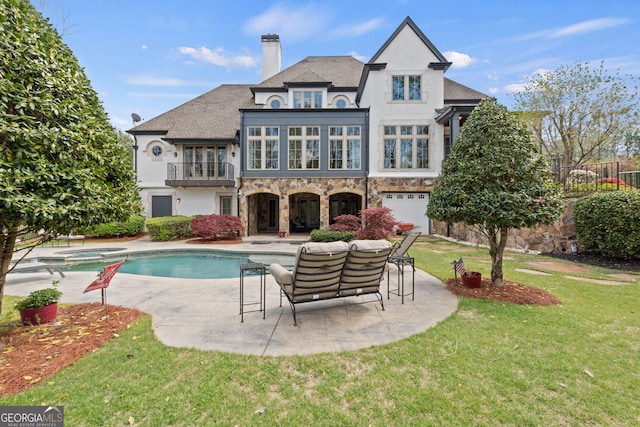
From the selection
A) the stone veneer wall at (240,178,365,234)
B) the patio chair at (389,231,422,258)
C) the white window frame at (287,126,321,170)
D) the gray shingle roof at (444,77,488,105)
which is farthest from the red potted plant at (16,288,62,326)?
the gray shingle roof at (444,77,488,105)

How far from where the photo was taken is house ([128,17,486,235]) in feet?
51.8

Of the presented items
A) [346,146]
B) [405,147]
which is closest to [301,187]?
[346,146]

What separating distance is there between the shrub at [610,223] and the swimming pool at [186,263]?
32.1 feet

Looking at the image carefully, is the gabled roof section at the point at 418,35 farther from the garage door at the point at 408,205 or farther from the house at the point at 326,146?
the garage door at the point at 408,205

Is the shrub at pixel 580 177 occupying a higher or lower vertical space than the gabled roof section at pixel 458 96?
lower

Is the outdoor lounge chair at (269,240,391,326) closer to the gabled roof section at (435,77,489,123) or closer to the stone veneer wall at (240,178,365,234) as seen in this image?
the stone veneer wall at (240,178,365,234)

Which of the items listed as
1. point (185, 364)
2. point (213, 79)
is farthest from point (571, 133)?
point (213, 79)

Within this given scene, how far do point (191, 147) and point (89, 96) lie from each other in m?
15.0

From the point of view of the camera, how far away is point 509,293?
17.6ft

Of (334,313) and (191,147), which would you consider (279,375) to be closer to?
(334,313)

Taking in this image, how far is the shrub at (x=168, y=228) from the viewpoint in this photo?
14.6 metres

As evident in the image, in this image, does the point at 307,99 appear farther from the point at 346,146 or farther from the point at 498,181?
the point at 498,181

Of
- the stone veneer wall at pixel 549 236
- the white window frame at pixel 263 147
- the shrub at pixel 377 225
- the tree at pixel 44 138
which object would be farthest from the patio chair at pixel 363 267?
the white window frame at pixel 263 147

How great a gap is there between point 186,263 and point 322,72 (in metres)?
→ 17.0
